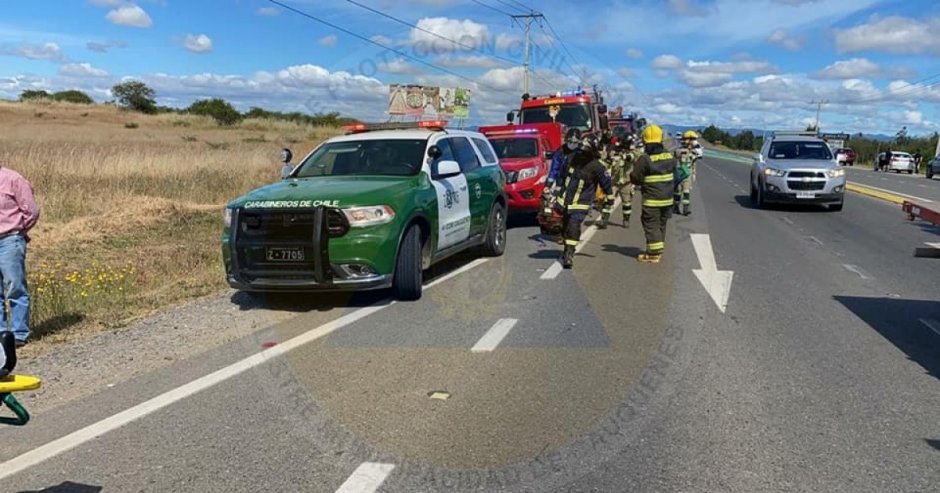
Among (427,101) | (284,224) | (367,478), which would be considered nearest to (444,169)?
(284,224)

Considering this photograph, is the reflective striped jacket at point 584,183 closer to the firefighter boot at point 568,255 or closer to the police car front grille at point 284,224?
the firefighter boot at point 568,255

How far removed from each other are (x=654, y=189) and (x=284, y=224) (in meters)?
5.64

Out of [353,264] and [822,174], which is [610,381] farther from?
[822,174]

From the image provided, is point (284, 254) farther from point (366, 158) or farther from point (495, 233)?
point (495, 233)

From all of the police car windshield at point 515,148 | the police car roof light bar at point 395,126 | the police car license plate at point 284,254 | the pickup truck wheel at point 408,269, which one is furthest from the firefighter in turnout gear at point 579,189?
the police car windshield at point 515,148

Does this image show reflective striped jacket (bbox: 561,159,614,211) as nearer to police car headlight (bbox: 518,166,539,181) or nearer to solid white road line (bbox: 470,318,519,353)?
solid white road line (bbox: 470,318,519,353)

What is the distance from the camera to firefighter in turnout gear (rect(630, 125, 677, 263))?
1062 cm

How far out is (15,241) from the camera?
6.15m

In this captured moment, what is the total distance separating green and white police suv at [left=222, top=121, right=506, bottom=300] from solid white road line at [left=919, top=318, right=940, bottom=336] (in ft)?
16.5

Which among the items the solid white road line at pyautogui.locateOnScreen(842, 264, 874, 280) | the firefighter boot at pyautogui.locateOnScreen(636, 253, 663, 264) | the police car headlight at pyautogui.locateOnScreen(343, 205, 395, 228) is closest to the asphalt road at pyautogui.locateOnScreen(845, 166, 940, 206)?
the solid white road line at pyautogui.locateOnScreen(842, 264, 874, 280)

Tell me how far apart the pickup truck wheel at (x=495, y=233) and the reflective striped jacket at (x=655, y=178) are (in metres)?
2.04

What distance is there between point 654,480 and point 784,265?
755 centimetres

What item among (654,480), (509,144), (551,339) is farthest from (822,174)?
(654,480)

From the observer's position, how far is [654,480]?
12.7 ft
